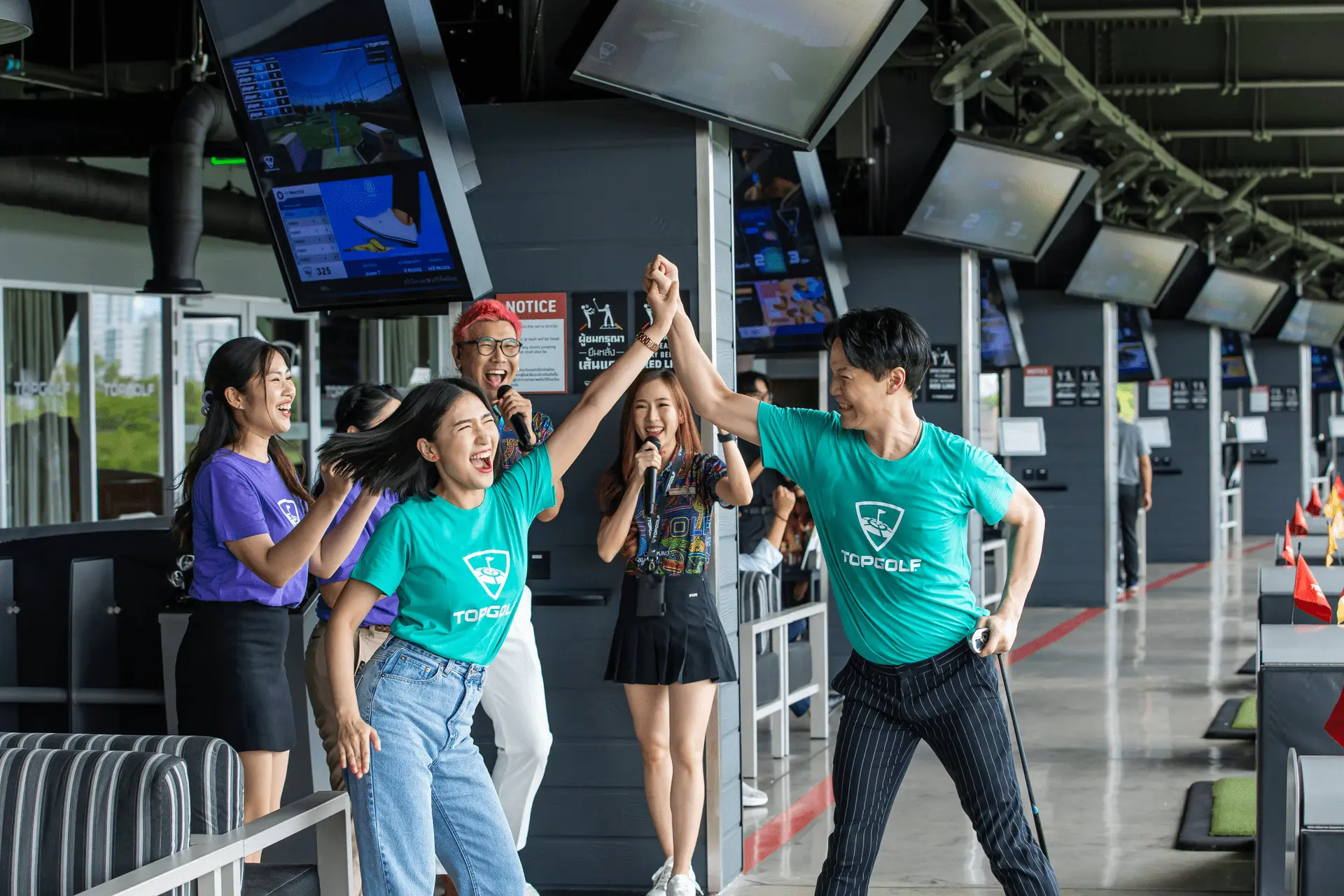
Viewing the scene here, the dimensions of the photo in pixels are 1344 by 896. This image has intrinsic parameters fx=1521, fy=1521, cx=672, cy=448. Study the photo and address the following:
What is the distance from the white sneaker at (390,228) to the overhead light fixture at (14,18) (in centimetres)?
126

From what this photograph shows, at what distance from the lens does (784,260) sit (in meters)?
8.09

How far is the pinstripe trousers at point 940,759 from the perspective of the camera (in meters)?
3.27

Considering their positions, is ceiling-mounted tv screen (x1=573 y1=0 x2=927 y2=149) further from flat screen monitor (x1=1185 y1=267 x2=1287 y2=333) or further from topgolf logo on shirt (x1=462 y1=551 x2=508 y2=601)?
flat screen monitor (x1=1185 y1=267 x2=1287 y2=333)

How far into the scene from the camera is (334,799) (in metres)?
2.89

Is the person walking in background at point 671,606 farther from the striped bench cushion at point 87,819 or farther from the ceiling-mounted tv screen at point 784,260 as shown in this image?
the ceiling-mounted tv screen at point 784,260

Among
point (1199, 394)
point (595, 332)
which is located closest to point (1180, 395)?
point (1199, 394)

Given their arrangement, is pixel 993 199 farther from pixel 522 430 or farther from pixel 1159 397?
pixel 1159 397

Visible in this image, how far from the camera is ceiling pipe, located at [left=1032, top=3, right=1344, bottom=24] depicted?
9250 millimetres

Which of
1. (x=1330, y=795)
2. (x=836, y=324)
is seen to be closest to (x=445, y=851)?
(x=836, y=324)

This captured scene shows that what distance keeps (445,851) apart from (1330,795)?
5.55 feet

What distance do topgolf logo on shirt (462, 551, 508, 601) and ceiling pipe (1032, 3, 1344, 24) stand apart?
714 cm

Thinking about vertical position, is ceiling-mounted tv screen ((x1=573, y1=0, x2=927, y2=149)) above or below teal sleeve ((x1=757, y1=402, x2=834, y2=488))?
above

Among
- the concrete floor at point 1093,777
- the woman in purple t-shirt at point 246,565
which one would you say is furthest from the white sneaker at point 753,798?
the woman in purple t-shirt at point 246,565

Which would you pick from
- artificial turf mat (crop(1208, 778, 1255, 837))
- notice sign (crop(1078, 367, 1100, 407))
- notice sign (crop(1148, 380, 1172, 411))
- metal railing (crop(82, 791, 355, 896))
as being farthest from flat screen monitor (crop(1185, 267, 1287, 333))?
metal railing (crop(82, 791, 355, 896))
